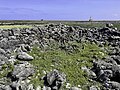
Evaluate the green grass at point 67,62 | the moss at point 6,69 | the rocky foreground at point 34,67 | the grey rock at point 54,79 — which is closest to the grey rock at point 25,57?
the rocky foreground at point 34,67

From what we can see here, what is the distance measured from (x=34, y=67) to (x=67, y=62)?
9.45 ft

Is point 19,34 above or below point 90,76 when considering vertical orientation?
above

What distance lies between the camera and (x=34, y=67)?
21.3 m

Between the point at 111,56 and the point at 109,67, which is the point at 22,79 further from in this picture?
the point at 111,56

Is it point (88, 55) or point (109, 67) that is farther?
point (88, 55)

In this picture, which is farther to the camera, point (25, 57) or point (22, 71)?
point (25, 57)

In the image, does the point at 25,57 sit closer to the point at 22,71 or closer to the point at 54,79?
the point at 22,71

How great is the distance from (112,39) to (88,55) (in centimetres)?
819

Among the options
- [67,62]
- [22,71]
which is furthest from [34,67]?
[67,62]

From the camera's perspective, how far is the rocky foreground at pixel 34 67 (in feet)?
64.1

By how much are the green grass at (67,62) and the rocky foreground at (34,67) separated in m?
0.38

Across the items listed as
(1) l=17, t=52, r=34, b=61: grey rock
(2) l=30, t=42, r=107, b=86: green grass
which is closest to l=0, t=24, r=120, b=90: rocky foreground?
(1) l=17, t=52, r=34, b=61: grey rock

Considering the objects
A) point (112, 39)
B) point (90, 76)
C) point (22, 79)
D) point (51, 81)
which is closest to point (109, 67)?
point (90, 76)

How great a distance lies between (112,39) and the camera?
106ft
